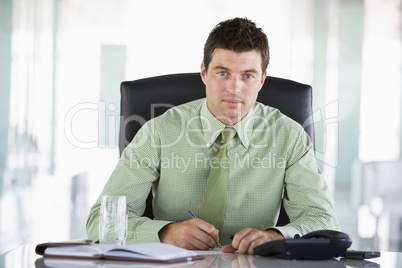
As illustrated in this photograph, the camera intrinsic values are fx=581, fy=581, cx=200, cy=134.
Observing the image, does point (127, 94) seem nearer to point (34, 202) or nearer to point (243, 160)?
point (243, 160)

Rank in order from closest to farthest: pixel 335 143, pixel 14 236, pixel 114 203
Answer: pixel 114 203, pixel 14 236, pixel 335 143

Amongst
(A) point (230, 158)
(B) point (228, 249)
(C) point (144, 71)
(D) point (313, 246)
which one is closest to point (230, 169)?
(A) point (230, 158)

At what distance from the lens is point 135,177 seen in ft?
5.99

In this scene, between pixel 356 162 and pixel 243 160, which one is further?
pixel 356 162

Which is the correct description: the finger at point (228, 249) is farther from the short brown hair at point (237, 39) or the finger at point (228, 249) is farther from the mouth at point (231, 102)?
the short brown hair at point (237, 39)

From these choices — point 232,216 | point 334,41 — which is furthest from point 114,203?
point 334,41

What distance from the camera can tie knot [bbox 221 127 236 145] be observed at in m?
1.91

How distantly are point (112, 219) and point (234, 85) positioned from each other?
2.21 ft

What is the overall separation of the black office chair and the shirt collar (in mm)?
117

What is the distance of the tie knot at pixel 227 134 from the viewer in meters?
1.91

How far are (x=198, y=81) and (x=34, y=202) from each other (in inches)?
131

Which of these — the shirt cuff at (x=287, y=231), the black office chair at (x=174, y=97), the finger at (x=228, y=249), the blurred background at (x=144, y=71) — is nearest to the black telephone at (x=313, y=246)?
the finger at (x=228, y=249)

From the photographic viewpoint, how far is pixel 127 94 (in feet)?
6.60

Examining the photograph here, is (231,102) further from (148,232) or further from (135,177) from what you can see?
(148,232)
